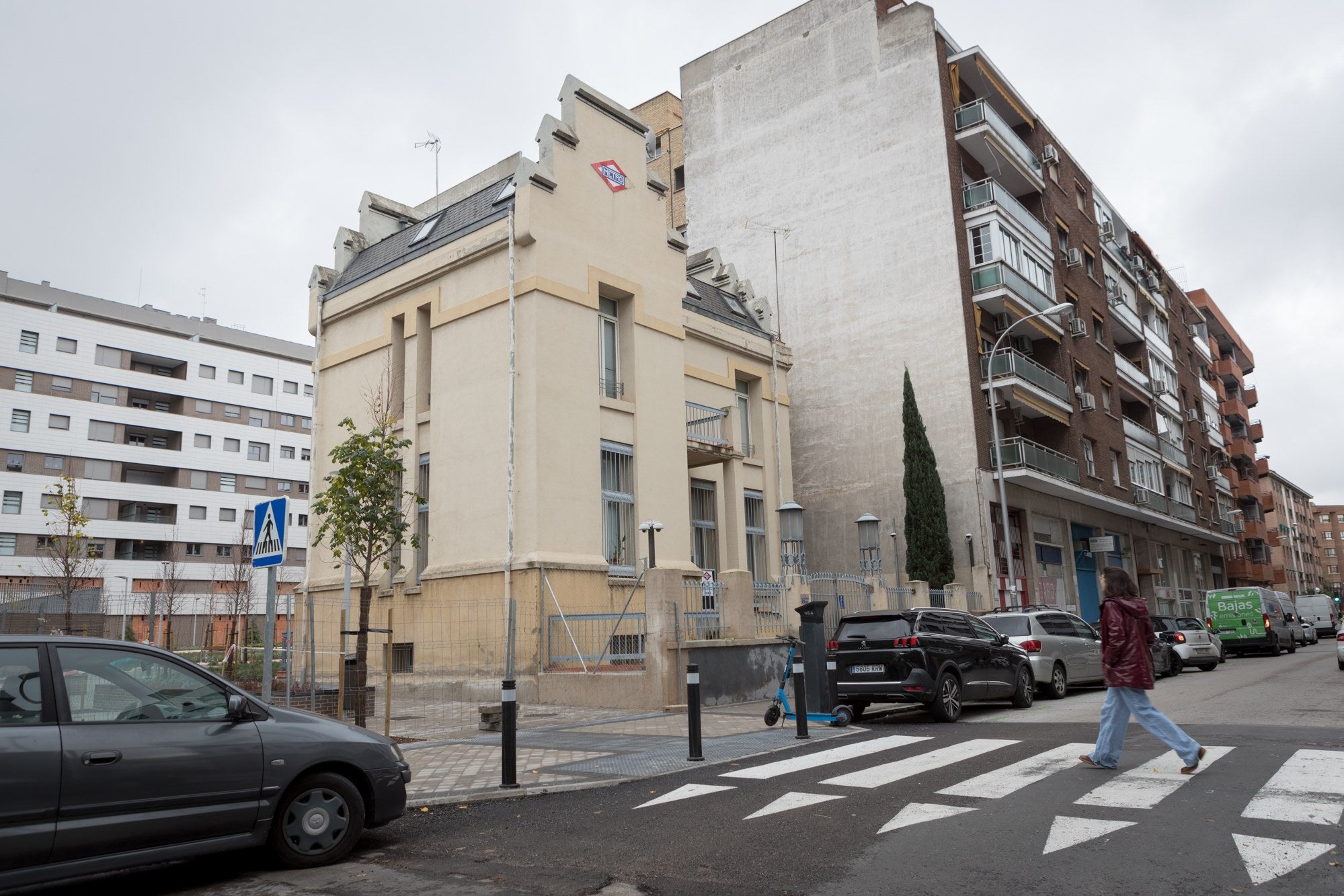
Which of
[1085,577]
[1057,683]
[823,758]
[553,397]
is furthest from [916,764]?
[1085,577]

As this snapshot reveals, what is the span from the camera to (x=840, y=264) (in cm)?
3231

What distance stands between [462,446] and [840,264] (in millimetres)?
17097

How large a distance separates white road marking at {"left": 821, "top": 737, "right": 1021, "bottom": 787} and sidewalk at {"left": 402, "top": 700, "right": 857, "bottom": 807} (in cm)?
160

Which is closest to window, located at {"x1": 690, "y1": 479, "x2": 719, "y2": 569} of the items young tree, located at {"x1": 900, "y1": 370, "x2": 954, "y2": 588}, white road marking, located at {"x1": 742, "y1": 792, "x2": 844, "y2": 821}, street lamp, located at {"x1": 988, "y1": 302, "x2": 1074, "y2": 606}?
young tree, located at {"x1": 900, "y1": 370, "x2": 954, "y2": 588}

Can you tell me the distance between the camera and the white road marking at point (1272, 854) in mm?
4973

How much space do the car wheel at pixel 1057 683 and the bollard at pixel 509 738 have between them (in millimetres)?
10900

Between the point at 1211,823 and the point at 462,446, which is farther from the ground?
the point at 462,446

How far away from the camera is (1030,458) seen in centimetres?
2989

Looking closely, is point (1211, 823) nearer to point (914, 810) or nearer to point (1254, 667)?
point (914, 810)

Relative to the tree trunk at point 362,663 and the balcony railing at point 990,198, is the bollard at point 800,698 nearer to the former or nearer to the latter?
the tree trunk at point 362,663

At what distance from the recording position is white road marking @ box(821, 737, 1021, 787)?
26.3 ft

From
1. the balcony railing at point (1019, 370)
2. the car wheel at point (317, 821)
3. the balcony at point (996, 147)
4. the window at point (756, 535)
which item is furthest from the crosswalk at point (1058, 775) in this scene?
the balcony at point (996, 147)

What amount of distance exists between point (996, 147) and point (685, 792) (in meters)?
29.2

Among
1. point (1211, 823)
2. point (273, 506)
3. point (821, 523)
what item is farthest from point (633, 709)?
point (821, 523)
